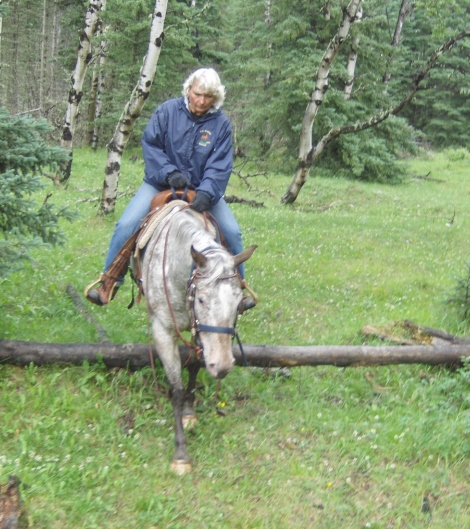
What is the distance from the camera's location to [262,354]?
5.64 metres

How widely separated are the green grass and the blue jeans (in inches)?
52.0

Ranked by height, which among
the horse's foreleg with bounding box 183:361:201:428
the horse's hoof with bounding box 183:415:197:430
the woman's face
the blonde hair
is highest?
the blonde hair

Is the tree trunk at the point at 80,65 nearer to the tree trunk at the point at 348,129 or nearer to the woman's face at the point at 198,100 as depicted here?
the tree trunk at the point at 348,129

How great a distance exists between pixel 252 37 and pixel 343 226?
16052mm

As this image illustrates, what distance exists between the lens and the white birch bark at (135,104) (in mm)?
10836

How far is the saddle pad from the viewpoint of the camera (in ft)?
16.9

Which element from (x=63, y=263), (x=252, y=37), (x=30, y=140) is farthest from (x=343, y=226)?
(x=252, y=37)

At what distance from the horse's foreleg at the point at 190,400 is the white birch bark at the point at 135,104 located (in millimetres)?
7757

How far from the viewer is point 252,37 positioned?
26.0 metres

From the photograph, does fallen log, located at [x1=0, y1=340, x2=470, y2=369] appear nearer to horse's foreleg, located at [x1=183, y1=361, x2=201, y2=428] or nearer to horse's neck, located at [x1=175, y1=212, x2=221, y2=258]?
horse's foreleg, located at [x1=183, y1=361, x2=201, y2=428]

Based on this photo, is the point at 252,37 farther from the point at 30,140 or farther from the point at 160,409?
the point at 160,409

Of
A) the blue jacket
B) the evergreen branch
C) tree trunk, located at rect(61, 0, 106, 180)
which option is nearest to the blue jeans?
the blue jacket

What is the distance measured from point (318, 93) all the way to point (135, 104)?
616 centimetres

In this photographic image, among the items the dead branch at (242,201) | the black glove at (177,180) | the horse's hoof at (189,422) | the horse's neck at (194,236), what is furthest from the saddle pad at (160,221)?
the dead branch at (242,201)
